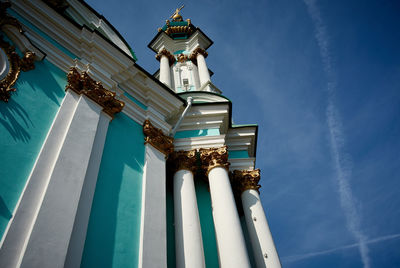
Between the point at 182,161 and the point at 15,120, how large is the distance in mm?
4411

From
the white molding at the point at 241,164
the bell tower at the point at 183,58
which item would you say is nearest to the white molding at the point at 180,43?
the bell tower at the point at 183,58

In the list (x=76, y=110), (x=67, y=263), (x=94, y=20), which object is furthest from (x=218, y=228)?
(x=94, y=20)

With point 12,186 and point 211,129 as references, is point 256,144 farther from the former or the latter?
point 12,186

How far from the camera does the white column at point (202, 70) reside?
1457 centimetres

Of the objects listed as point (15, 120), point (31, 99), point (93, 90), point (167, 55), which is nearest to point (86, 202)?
point (15, 120)

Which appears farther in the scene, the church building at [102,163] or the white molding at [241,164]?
the white molding at [241,164]

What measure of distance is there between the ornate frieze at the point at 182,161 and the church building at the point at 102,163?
32mm

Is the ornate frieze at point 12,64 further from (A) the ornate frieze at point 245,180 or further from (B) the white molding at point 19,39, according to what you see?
(A) the ornate frieze at point 245,180

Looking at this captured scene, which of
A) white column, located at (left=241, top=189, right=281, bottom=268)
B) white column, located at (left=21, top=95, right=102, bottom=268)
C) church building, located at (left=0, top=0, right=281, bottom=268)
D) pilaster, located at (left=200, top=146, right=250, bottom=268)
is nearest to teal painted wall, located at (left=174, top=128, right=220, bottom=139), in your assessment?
church building, located at (left=0, top=0, right=281, bottom=268)

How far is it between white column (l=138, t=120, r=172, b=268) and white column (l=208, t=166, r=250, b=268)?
1506mm

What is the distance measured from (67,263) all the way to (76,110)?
3.24 meters

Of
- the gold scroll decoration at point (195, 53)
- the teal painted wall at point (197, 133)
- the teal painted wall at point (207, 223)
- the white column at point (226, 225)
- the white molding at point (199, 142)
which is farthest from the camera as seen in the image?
the gold scroll decoration at point (195, 53)

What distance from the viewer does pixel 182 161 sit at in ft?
27.7

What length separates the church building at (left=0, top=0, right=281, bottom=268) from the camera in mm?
4680
